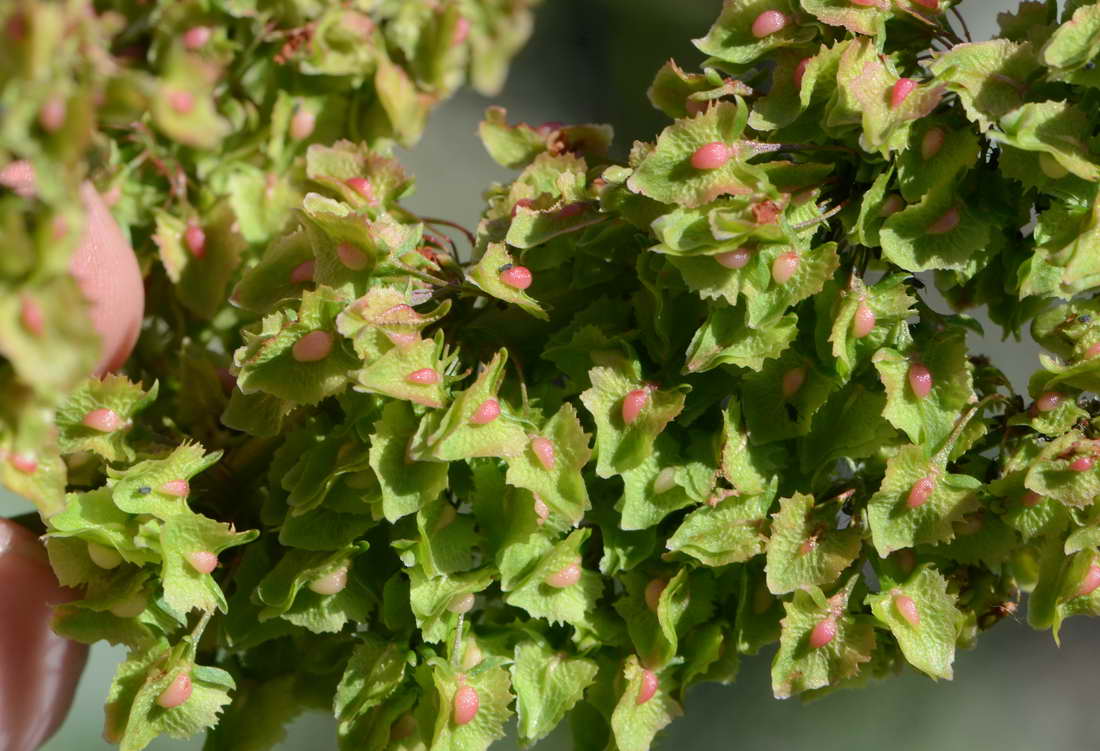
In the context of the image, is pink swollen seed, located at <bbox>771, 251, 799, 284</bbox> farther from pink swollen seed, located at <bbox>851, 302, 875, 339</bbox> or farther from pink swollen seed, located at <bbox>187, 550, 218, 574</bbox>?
pink swollen seed, located at <bbox>187, 550, 218, 574</bbox>

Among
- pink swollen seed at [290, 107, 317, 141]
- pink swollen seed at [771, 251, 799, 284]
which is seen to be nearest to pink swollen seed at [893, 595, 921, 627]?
pink swollen seed at [771, 251, 799, 284]

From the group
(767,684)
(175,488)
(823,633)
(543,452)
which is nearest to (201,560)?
(175,488)

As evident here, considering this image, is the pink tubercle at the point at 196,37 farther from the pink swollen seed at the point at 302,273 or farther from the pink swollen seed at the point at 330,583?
the pink swollen seed at the point at 330,583

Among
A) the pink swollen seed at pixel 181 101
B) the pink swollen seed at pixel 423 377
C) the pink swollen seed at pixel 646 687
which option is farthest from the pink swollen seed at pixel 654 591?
the pink swollen seed at pixel 181 101

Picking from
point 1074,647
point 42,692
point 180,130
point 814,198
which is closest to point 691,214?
point 814,198

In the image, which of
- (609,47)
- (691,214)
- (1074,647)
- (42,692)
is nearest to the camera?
(691,214)

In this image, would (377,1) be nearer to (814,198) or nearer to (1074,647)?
(814,198)
